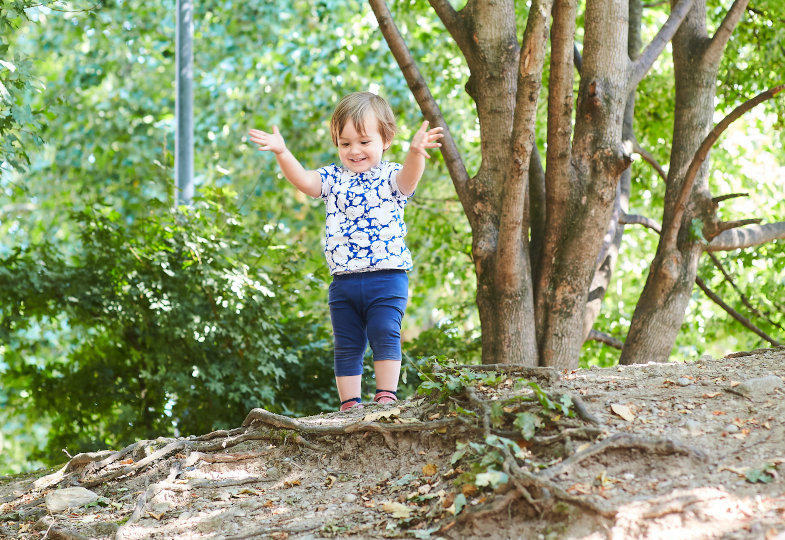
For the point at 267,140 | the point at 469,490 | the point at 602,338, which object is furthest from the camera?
the point at 602,338

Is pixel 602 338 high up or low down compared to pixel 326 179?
down

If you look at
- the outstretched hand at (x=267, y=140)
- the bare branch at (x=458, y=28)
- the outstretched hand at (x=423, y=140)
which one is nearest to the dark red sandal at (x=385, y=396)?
the outstretched hand at (x=423, y=140)

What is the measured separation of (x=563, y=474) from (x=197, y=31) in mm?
11645

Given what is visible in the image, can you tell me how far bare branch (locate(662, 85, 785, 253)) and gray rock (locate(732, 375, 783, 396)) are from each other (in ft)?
5.05

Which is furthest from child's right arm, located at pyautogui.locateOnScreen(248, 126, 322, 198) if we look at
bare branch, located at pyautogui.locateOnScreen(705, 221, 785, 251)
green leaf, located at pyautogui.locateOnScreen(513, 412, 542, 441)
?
bare branch, located at pyautogui.locateOnScreen(705, 221, 785, 251)

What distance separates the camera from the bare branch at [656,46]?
4.42 meters

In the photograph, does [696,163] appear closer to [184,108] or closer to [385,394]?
[385,394]

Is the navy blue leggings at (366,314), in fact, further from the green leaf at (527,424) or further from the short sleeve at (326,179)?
the green leaf at (527,424)

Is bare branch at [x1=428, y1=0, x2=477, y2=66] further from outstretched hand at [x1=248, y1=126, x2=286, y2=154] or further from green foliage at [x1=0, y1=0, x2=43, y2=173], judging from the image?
green foliage at [x1=0, y1=0, x2=43, y2=173]

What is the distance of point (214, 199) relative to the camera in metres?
5.72

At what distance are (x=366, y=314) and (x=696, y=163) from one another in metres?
2.05

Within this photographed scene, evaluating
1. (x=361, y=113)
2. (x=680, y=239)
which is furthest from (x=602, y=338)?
(x=361, y=113)

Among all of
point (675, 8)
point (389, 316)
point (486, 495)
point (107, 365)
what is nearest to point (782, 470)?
point (486, 495)

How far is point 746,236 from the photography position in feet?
16.0
